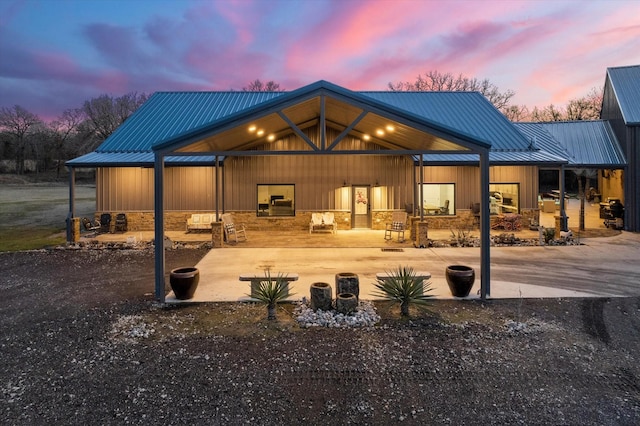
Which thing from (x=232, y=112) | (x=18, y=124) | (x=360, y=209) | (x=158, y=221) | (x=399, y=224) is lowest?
(x=399, y=224)

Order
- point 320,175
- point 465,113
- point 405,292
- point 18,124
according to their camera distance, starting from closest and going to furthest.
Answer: point 405,292 < point 320,175 < point 465,113 < point 18,124

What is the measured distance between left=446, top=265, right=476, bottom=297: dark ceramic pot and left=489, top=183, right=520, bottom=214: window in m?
11.7

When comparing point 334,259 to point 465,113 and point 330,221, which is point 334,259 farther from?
point 465,113

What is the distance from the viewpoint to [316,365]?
201 inches

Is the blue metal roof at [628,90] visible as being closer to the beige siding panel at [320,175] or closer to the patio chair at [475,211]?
the patio chair at [475,211]

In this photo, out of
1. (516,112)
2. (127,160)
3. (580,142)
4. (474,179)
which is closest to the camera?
(127,160)

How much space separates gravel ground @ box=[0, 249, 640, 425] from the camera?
13.3 feet

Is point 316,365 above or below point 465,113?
below

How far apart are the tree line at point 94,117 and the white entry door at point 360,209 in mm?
30286

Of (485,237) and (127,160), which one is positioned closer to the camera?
(485,237)

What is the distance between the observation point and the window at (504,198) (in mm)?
18250

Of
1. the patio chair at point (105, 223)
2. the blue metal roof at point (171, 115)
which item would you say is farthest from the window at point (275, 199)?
the patio chair at point (105, 223)

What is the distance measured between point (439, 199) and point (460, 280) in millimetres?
10991

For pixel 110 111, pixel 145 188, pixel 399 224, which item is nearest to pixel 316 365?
pixel 399 224
